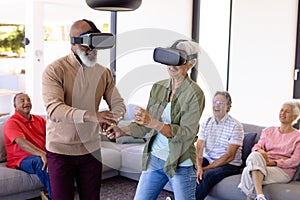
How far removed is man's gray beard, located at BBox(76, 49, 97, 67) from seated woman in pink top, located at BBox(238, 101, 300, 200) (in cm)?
177

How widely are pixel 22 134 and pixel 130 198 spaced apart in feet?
3.73

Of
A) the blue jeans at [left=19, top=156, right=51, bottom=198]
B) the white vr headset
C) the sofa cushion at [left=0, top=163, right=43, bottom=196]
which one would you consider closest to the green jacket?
the white vr headset

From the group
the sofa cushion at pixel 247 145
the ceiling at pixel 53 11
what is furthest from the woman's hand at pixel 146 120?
the ceiling at pixel 53 11

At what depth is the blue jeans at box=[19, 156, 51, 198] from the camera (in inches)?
133

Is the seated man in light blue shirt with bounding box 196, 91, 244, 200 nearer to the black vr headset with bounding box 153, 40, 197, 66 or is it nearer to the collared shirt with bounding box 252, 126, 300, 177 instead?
the collared shirt with bounding box 252, 126, 300, 177

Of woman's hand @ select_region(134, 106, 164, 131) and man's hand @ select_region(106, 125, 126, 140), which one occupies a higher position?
woman's hand @ select_region(134, 106, 164, 131)

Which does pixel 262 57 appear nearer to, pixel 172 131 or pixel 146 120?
pixel 172 131

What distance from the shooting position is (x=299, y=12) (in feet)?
15.4

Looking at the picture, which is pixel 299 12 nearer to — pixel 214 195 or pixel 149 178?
pixel 214 195

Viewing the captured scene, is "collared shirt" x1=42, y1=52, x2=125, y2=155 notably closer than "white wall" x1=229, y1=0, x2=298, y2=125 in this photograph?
Yes

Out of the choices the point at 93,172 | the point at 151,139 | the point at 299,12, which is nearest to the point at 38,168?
the point at 93,172

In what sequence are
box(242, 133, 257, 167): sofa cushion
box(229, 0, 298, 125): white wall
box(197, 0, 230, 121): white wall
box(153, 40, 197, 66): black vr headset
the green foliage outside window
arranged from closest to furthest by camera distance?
box(153, 40, 197, 66): black vr headset < box(242, 133, 257, 167): sofa cushion < box(229, 0, 298, 125): white wall < box(197, 0, 230, 121): white wall < the green foliage outside window

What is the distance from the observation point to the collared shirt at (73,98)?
1977mm

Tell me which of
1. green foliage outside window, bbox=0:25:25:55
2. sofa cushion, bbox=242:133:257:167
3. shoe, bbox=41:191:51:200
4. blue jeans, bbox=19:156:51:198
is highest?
green foliage outside window, bbox=0:25:25:55
